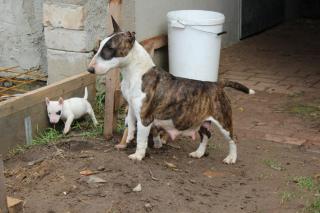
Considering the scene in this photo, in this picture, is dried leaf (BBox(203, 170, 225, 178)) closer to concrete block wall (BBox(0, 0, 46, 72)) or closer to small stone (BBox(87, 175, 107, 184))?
small stone (BBox(87, 175, 107, 184))

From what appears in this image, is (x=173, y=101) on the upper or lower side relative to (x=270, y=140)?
upper

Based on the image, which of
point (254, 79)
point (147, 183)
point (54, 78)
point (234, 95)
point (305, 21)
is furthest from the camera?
point (305, 21)

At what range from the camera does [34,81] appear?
6.78m

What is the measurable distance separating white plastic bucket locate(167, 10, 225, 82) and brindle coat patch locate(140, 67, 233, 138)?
2.16 meters

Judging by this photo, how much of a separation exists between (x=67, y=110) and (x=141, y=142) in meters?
1.09

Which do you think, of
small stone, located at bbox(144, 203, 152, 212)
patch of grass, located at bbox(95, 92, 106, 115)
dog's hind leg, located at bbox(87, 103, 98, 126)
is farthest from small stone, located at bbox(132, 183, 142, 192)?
patch of grass, located at bbox(95, 92, 106, 115)

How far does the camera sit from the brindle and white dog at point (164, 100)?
4.92m

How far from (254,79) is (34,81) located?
3.05m

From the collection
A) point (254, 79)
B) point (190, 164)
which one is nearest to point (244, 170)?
point (190, 164)

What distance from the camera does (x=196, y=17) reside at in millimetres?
7445

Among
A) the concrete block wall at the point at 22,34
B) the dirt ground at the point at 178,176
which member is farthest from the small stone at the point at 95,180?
the concrete block wall at the point at 22,34

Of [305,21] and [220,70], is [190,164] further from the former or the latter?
[305,21]

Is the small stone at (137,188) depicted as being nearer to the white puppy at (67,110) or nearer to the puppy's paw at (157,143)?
the puppy's paw at (157,143)

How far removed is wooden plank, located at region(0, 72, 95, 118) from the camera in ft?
17.5
